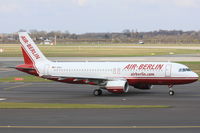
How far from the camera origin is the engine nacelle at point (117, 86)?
41.8m

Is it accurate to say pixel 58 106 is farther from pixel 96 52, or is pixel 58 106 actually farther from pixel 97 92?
pixel 96 52

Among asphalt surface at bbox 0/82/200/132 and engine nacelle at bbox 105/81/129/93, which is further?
engine nacelle at bbox 105/81/129/93

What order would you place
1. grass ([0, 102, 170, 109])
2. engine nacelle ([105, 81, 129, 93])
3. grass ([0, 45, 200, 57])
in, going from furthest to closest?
grass ([0, 45, 200, 57])
engine nacelle ([105, 81, 129, 93])
grass ([0, 102, 170, 109])

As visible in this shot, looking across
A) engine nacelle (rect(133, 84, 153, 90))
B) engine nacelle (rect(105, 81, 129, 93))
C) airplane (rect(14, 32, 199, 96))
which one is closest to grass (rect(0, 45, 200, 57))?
airplane (rect(14, 32, 199, 96))

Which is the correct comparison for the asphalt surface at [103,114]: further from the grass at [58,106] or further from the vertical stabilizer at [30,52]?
the vertical stabilizer at [30,52]

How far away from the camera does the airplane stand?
140 feet

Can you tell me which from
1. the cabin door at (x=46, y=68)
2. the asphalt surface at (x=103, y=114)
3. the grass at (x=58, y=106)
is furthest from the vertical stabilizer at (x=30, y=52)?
the grass at (x=58, y=106)

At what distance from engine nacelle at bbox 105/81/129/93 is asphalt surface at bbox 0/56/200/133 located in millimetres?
565

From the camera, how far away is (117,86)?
1651 inches

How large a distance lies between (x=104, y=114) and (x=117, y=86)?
11563 mm

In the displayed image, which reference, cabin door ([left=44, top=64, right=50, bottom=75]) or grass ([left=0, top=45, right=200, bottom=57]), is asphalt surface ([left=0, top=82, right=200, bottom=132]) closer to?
cabin door ([left=44, top=64, right=50, bottom=75])

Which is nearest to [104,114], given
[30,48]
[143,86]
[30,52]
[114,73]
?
[114,73]

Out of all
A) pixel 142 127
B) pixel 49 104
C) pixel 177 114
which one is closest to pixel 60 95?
pixel 49 104

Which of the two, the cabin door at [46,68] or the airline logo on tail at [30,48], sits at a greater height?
the airline logo on tail at [30,48]
